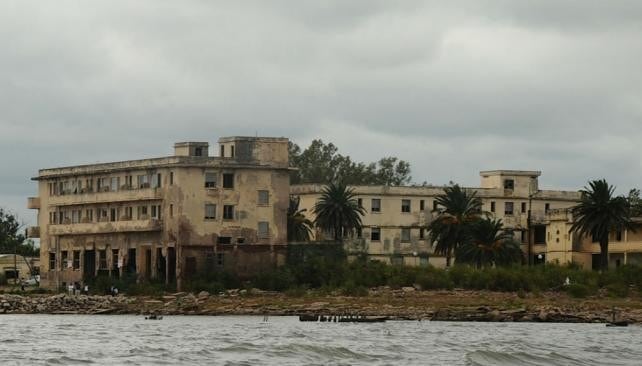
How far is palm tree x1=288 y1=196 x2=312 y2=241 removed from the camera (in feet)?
413

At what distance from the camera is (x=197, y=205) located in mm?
115312

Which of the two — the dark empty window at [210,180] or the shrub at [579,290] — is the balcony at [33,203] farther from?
the shrub at [579,290]

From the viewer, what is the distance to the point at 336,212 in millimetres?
124062

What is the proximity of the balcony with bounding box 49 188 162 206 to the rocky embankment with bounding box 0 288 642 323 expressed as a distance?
377 inches

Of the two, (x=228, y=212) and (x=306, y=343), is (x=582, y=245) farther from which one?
(x=306, y=343)

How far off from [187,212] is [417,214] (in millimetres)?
24777

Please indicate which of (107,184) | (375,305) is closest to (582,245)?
(375,305)

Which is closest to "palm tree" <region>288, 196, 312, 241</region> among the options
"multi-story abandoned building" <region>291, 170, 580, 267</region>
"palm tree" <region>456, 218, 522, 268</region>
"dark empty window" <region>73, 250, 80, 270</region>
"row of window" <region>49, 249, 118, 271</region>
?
"multi-story abandoned building" <region>291, 170, 580, 267</region>

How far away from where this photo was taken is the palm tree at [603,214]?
11425 cm

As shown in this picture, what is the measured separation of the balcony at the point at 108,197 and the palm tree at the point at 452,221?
21238 mm

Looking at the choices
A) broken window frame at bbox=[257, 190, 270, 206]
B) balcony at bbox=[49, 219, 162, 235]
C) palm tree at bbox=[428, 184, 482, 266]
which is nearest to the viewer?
balcony at bbox=[49, 219, 162, 235]

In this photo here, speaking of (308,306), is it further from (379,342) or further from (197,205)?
(379,342)

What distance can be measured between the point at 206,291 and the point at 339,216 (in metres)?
16.8

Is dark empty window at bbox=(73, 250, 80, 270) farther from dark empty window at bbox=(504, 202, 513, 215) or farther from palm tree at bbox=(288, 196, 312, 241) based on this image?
dark empty window at bbox=(504, 202, 513, 215)
